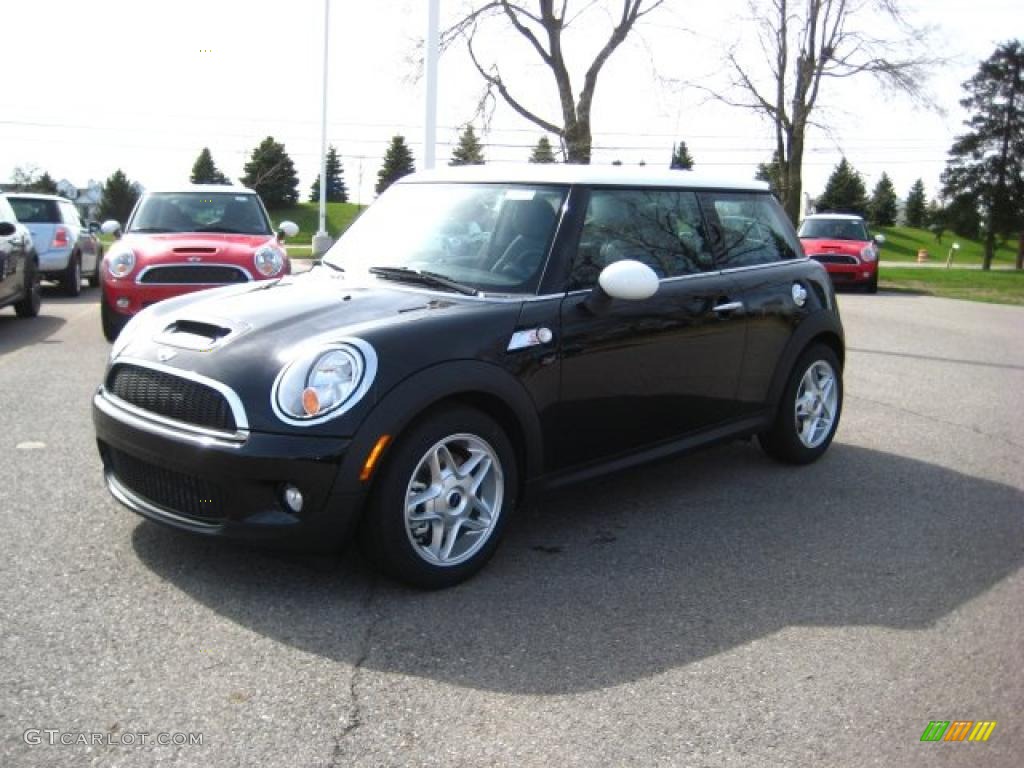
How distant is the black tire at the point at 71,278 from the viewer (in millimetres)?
15273

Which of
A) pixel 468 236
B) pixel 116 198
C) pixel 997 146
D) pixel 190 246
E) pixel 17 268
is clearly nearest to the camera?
pixel 468 236

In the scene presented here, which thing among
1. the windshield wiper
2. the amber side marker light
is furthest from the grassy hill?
the amber side marker light

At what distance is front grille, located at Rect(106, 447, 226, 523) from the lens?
11.8 feet

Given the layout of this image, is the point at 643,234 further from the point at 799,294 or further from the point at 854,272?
the point at 854,272

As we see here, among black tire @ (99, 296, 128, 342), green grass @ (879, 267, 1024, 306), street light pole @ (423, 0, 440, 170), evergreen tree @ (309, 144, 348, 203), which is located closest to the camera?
black tire @ (99, 296, 128, 342)

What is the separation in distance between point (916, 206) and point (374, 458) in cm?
10260

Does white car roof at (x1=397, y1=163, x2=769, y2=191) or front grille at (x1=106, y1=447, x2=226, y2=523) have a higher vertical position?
white car roof at (x1=397, y1=163, x2=769, y2=191)

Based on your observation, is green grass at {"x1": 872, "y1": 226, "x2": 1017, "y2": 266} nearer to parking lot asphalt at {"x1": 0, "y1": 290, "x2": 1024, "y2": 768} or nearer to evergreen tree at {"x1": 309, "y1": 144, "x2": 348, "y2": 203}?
evergreen tree at {"x1": 309, "y1": 144, "x2": 348, "y2": 203}

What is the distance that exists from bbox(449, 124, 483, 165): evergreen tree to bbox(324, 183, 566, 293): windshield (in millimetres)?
22991

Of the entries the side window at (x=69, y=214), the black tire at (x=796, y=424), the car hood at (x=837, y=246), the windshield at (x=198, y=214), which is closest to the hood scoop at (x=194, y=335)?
the black tire at (x=796, y=424)

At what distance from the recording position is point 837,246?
20688 mm

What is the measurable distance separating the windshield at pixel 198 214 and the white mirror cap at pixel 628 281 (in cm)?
715

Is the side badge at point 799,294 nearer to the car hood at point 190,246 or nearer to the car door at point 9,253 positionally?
the car hood at point 190,246

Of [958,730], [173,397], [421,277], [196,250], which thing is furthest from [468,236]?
[196,250]
